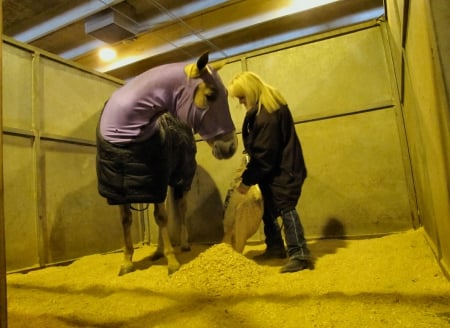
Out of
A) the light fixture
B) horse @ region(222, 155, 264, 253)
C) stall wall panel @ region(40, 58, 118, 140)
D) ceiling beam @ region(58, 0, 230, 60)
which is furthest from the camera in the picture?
the light fixture

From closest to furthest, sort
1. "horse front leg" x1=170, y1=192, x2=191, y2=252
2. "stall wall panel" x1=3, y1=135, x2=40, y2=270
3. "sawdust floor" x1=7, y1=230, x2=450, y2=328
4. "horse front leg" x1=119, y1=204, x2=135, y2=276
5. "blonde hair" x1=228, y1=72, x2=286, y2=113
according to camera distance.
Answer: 1. "sawdust floor" x1=7, y1=230, x2=450, y2=328
2. "blonde hair" x1=228, y1=72, x2=286, y2=113
3. "horse front leg" x1=119, y1=204, x2=135, y2=276
4. "stall wall panel" x1=3, y1=135, x2=40, y2=270
5. "horse front leg" x1=170, y1=192, x2=191, y2=252

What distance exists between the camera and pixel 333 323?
1.19 meters

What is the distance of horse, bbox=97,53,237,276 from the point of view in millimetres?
1985

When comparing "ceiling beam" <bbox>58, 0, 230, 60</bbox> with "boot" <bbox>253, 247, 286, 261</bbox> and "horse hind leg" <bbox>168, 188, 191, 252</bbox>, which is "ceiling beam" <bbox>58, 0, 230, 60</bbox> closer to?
"horse hind leg" <bbox>168, 188, 191, 252</bbox>

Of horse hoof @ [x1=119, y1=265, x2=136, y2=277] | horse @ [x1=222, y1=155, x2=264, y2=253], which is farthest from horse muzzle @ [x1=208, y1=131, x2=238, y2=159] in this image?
horse hoof @ [x1=119, y1=265, x2=136, y2=277]

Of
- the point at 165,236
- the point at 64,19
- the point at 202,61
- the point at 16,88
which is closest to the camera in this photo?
the point at 202,61

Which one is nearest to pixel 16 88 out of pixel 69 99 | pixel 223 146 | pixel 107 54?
pixel 69 99

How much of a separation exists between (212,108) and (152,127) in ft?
1.49

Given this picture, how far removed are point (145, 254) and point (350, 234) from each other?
187 cm

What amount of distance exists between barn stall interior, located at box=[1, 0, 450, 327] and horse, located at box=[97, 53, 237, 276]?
20.7 inches

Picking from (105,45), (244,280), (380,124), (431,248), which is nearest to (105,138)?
(244,280)

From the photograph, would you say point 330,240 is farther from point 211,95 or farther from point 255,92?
point 211,95

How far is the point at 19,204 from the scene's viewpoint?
→ 2.62 metres

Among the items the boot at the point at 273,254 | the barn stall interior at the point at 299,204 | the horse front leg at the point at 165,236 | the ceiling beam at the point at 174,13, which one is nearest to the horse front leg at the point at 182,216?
the barn stall interior at the point at 299,204
